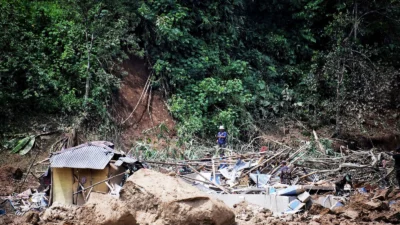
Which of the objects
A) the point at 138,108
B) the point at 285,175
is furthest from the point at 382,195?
the point at 138,108

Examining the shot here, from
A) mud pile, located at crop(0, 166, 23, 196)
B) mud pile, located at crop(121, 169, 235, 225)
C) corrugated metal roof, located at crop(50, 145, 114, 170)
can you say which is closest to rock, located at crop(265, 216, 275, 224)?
mud pile, located at crop(121, 169, 235, 225)

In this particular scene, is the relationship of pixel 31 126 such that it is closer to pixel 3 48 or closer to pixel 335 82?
pixel 3 48

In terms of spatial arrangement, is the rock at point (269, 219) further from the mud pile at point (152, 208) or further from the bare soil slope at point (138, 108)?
the bare soil slope at point (138, 108)

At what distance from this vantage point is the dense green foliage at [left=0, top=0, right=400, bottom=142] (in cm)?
1531

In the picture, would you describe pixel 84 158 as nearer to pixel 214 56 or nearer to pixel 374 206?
pixel 374 206

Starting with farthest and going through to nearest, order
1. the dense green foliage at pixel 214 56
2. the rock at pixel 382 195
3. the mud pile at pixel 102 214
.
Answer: the dense green foliage at pixel 214 56
the rock at pixel 382 195
the mud pile at pixel 102 214

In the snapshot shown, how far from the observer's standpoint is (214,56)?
1892 centimetres

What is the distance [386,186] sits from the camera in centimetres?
1245

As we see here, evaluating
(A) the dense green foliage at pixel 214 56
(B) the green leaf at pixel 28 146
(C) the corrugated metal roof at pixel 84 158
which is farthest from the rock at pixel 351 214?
(B) the green leaf at pixel 28 146

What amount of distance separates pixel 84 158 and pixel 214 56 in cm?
958

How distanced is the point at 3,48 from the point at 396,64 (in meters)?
15.9

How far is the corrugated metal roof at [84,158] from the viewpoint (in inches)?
403

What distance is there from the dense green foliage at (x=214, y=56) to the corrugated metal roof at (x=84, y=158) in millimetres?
4825

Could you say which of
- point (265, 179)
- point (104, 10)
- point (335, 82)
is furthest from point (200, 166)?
point (335, 82)
